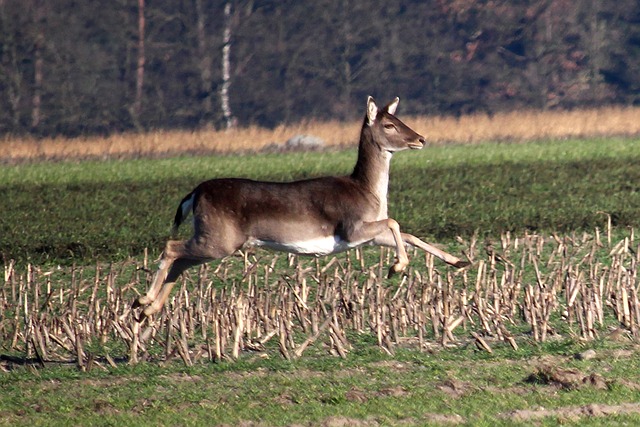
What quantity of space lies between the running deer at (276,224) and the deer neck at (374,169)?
0.42 feet

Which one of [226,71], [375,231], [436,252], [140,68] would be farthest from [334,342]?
[140,68]

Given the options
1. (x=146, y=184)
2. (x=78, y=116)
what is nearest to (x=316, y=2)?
(x=78, y=116)

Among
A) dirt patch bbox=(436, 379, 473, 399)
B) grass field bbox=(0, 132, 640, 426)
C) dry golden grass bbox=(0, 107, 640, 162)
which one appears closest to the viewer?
grass field bbox=(0, 132, 640, 426)

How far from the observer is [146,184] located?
2650 centimetres

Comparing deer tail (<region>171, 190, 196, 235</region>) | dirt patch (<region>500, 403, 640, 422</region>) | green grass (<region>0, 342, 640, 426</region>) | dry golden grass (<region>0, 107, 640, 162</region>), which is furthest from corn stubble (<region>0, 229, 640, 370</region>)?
dry golden grass (<region>0, 107, 640, 162</region>)

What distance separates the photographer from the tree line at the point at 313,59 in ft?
192

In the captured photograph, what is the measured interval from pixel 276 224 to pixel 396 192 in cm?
1255

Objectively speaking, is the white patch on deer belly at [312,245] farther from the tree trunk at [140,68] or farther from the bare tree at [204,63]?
the bare tree at [204,63]

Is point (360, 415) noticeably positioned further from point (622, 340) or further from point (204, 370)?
point (622, 340)

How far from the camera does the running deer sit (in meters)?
11.5

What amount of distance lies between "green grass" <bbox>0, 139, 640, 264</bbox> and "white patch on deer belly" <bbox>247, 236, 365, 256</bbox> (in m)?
5.99

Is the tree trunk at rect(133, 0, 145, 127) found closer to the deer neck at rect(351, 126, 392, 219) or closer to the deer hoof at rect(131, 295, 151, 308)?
the deer neck at rect(351, 126, 392, 219)

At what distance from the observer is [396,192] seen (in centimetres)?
2391

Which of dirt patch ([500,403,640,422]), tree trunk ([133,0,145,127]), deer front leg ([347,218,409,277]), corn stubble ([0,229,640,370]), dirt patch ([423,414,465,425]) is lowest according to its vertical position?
tree trunk ([133,0,145,127])
